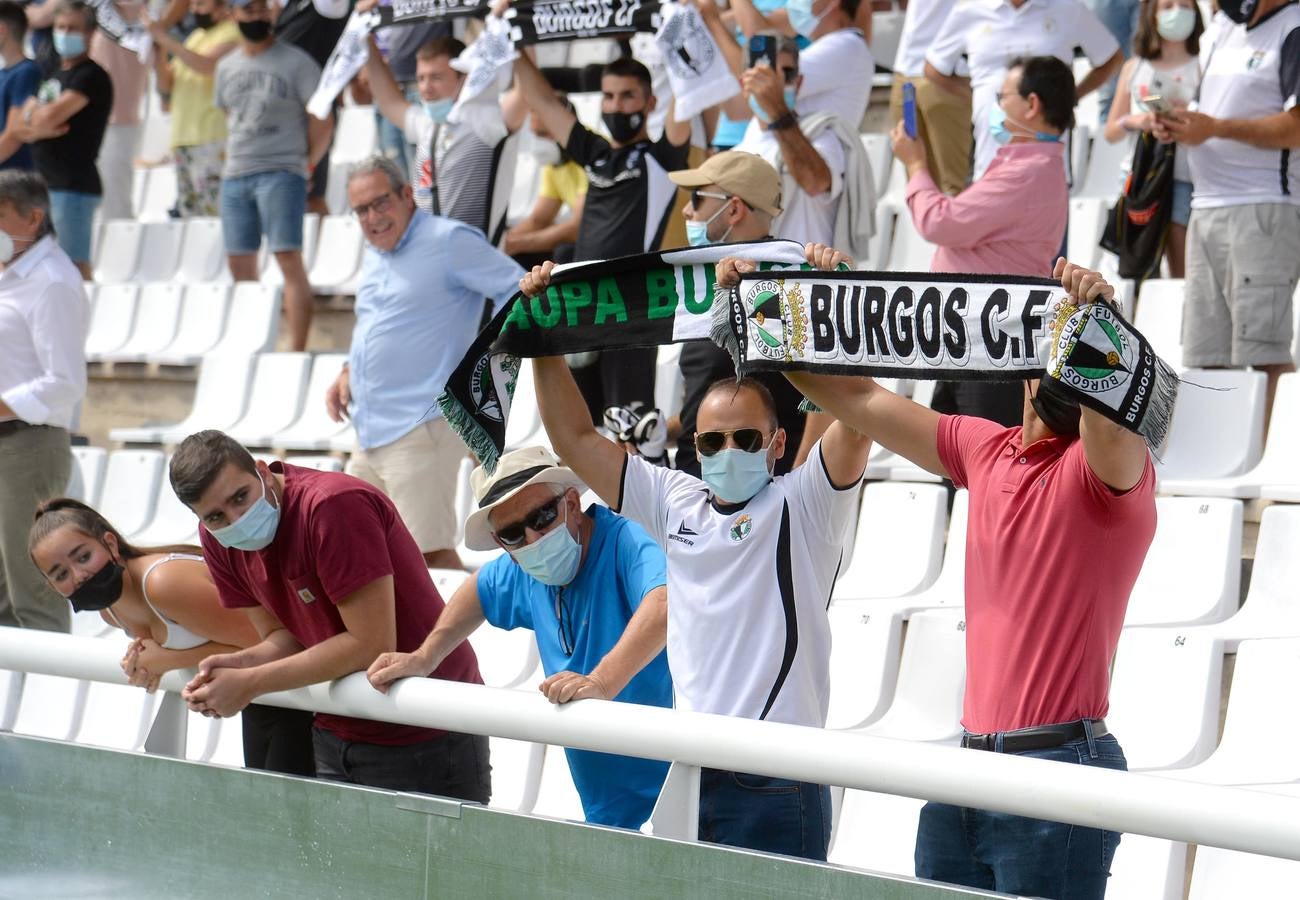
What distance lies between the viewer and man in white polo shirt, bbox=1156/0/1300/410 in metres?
5.45

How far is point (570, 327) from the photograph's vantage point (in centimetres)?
343

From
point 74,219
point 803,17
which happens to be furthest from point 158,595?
point 74,219

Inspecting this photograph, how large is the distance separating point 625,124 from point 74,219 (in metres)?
3.98

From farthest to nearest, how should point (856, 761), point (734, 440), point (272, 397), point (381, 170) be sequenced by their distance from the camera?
point (272, 397), point (381, 170), point (734, 440), point (856, 761)

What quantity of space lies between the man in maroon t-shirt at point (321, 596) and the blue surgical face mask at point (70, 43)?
551 cm

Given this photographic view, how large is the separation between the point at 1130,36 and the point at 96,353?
538cm

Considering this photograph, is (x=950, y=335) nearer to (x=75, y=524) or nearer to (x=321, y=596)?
(x=321, y=596)

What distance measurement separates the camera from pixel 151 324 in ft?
29.7

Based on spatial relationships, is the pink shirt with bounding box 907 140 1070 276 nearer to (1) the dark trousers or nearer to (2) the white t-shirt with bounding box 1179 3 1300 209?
(2) the white t-shirt with bounding box 1179 3 1300 209

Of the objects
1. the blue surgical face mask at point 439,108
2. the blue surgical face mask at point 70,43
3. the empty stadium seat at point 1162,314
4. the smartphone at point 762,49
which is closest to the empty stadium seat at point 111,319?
the blue surgical face mask at point 70,43

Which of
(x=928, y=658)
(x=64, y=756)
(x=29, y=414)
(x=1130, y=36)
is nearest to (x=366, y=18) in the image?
(x=29, y=414)

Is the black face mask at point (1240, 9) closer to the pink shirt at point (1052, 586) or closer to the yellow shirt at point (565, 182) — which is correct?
the yellow shirt at point (565, 182)

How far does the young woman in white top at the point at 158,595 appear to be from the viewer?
395 cm


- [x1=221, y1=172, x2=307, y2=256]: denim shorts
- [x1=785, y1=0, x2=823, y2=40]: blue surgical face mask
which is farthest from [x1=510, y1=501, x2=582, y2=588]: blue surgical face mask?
[x1=221, y1=172, x2=307, y2=256]: denim shorts
